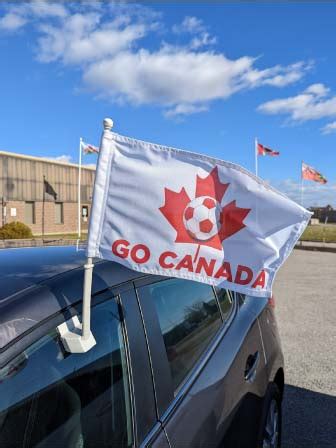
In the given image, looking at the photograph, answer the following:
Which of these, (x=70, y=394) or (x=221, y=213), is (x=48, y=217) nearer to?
(x=221, y=213)

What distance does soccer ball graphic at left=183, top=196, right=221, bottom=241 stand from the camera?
1.88 m

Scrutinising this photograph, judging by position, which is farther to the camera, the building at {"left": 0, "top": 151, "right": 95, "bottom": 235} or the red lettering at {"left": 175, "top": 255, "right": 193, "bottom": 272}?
the building at {"left": 0, "top": 151, "right": 95, "bottom": 235}

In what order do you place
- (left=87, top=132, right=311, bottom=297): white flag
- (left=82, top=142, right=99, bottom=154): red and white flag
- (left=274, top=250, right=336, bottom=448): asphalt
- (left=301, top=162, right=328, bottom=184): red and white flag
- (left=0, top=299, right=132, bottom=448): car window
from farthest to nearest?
(left=82, top=142, right=99, bottom=154): red and white flag → (left=301, top=162, right=328, bottom=184): red and white flag → (left=274, top=250, right=336, bottom=448): asphalt → (left=87, top=132, right=311, bottom=297): white flag → (left=0, top=299, right=132, bottom=448): car window

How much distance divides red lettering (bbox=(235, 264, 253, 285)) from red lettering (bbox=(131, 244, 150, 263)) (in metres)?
0.41

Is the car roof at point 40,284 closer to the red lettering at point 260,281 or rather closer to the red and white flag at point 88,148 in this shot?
the red lettering at point 260,281

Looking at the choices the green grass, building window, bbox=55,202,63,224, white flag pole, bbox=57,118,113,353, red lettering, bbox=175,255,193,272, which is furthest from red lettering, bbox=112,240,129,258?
building window, bbox=55,202,63,224

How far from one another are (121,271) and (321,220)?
286 ft

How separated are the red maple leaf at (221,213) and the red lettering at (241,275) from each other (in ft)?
0.43

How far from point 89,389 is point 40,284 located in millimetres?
394

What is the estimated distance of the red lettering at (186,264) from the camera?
190cm

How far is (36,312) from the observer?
1313mm

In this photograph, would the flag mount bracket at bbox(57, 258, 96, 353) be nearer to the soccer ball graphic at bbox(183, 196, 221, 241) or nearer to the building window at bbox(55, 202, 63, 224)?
the soccer ball graphic at bbox(183, 196, 221, 241)

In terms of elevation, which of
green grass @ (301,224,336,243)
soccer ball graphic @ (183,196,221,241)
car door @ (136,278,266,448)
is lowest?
green grass @ (301,224,336,243)

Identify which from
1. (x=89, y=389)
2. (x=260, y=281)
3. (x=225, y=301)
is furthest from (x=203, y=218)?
(x=225, y=301)
